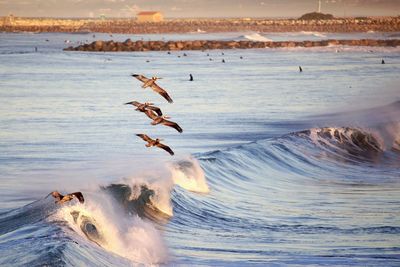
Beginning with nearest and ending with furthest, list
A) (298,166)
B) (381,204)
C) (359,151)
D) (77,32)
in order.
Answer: (381,204), (298,166), (359,151), (77,32)

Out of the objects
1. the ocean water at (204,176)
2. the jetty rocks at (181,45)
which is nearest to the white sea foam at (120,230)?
the ocean water at (204,176)

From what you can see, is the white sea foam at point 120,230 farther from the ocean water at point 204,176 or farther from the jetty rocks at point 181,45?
the jetty rocks at point 181,45

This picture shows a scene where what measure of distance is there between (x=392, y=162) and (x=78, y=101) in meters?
19.1

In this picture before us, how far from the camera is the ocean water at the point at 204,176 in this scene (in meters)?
16.7

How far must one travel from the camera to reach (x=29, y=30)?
19538 cm

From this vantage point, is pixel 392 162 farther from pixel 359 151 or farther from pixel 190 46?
pixel 190 46

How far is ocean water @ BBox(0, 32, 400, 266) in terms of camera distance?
16688 millimetres

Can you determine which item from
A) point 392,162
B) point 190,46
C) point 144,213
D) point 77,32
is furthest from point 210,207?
point 77,32

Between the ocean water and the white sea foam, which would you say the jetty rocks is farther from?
the white sea foam

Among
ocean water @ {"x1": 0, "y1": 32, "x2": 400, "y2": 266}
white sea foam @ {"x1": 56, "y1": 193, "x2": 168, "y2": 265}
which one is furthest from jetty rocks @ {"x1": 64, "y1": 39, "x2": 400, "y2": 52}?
white sea foam @ {"x1": 56, "y1": 193, "x2": 168, "y2": 265}

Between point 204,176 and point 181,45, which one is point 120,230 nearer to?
point 204,176

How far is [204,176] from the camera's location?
1040 inches

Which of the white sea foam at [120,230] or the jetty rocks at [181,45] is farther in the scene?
the jetty rocks at [181,45]

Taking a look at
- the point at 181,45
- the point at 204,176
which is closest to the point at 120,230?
the point at 204,176
